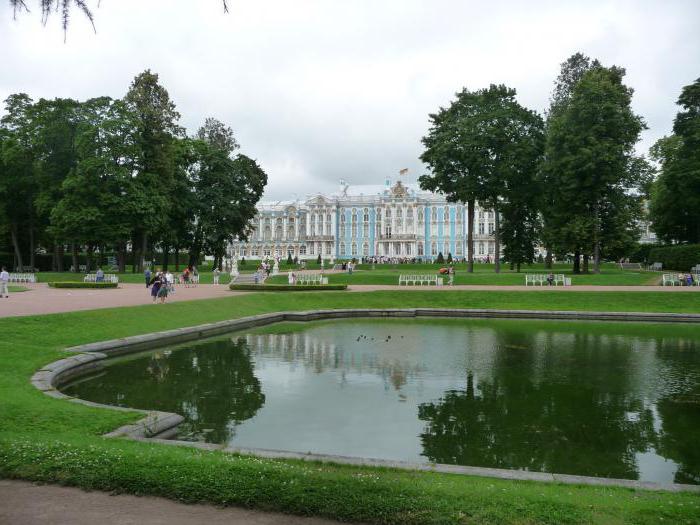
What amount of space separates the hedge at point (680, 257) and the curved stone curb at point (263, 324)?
24.1 metres

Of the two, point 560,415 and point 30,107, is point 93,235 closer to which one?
point 30,107

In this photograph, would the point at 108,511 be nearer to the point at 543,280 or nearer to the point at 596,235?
the point at 543,280

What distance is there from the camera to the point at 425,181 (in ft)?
146

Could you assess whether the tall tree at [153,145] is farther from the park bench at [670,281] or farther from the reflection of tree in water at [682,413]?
the reflection of tree in water at [682,413]

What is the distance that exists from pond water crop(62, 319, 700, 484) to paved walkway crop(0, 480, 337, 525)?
Answer: 2.77 m

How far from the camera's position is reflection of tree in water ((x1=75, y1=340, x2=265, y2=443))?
899 centimetres

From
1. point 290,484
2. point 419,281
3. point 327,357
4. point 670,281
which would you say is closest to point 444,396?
point 327,357

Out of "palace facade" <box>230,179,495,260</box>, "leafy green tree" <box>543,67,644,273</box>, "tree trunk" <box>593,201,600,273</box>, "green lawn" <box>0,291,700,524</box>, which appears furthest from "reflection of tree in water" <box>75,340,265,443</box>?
"palace facade" <box>230,179,495,260</box>

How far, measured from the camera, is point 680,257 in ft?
149

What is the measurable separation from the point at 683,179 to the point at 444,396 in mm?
40985

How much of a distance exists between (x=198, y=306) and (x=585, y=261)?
105ft

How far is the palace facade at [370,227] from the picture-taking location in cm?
10081

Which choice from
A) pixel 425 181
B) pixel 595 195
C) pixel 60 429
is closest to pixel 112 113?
pixel 425 181

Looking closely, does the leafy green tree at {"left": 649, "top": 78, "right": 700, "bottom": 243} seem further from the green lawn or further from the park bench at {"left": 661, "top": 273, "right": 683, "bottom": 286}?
the green lawn
